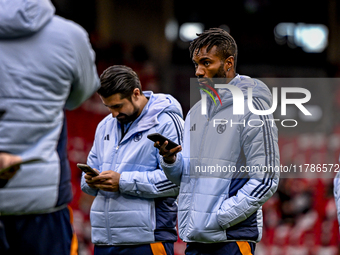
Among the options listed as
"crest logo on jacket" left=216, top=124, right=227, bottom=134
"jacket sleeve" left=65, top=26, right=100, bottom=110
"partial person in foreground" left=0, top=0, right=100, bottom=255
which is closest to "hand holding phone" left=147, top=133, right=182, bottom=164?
"crest logo on jacket" left=216, top=124, right=227, bottom=134

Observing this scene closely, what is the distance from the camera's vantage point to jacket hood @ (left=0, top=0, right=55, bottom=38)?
159cm

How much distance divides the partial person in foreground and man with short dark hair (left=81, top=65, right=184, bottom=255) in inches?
37.3

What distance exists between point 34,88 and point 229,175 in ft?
3.53

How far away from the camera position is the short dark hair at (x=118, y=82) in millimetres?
2822

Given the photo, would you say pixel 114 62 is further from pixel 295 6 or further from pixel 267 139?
pixel 267 139

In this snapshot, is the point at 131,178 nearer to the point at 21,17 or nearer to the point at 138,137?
the point at 138,137

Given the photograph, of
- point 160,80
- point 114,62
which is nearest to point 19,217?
point 114,62

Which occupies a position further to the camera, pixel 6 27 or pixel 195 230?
pixel 195 230

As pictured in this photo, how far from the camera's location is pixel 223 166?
235 centimetres

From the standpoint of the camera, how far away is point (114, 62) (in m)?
9.86

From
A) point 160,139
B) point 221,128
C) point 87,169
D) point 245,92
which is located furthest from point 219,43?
point 87,169

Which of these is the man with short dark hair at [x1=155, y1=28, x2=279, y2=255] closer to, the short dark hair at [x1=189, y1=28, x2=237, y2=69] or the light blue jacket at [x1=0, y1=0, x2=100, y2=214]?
the short dark hair at [x1=189, y1=28, x2=237, y2=69]

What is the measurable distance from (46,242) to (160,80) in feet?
32.2

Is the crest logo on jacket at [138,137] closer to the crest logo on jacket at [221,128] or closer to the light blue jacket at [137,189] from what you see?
the light blue jacket at [137,189]
